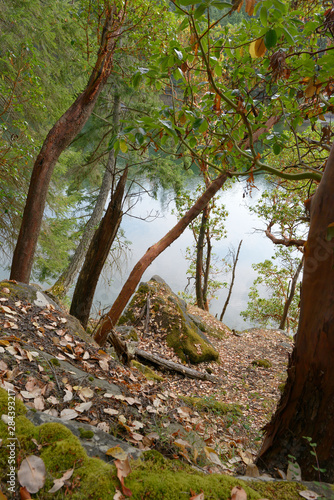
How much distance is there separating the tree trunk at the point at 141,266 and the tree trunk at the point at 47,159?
143cm

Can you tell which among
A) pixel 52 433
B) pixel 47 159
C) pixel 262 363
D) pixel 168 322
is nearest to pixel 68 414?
pixel 52 433

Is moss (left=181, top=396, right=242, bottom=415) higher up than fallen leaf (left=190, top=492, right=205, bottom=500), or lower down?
lower down

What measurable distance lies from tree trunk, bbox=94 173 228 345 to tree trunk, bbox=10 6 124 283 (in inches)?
56.5

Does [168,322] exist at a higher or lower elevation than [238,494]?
higher

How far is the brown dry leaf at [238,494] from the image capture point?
4.13ft

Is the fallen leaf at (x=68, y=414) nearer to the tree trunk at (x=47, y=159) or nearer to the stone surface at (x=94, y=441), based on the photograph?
the stone surface at (x=94, y=441)

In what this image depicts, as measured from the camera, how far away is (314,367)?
1.82 meters

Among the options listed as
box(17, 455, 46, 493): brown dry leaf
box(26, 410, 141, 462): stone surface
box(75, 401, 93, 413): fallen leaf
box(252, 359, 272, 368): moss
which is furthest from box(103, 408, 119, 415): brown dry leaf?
box(252, 359, 272, 368): moss

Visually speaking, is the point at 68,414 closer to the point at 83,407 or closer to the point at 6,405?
the point at 83,407

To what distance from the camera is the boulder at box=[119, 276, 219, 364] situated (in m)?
6.29

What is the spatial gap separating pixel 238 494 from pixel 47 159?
166 inches

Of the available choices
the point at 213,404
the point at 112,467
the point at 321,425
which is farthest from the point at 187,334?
the point at 112,467

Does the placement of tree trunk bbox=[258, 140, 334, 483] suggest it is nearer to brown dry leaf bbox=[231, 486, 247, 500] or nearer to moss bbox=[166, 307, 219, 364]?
brown dry leaf bbox=[231, 486, 247, 500]

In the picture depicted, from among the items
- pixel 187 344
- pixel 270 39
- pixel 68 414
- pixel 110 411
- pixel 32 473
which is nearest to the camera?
pixel 32 473
